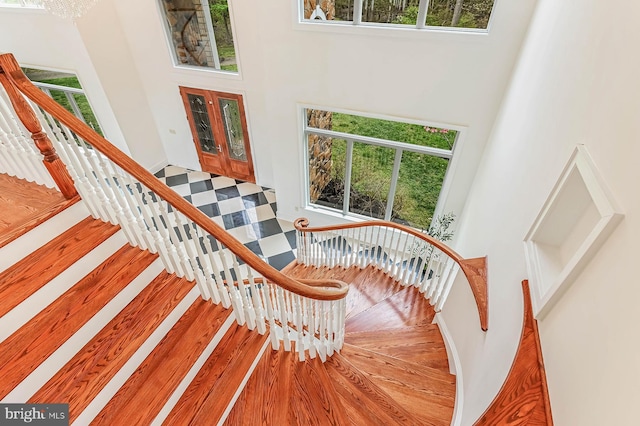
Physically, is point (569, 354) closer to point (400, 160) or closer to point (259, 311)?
point (259, 311)

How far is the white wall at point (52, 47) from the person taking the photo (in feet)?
15.2

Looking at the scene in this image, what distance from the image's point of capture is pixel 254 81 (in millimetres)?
4664

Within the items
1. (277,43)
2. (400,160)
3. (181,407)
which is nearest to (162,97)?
(277,43)

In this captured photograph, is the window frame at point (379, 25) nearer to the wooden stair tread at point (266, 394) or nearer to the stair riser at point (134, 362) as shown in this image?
the stair riser at point (134, 362)

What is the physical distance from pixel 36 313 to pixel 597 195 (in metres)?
2.46

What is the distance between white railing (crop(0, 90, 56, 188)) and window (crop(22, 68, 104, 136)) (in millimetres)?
4280

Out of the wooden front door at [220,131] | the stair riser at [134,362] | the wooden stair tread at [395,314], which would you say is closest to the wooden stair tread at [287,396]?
the stair riser at [134,362]

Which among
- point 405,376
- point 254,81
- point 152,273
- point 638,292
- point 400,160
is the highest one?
point 638,292

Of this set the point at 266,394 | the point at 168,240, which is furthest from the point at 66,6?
the point at 266,394

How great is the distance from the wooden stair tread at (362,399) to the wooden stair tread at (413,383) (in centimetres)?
11

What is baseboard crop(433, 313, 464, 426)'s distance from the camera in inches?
73.8

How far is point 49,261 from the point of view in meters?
1.64

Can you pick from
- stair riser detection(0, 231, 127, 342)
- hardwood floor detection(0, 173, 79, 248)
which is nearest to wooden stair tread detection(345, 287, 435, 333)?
stair riser detection(0, 231, 127, 342)

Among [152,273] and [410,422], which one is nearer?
[410,422]
